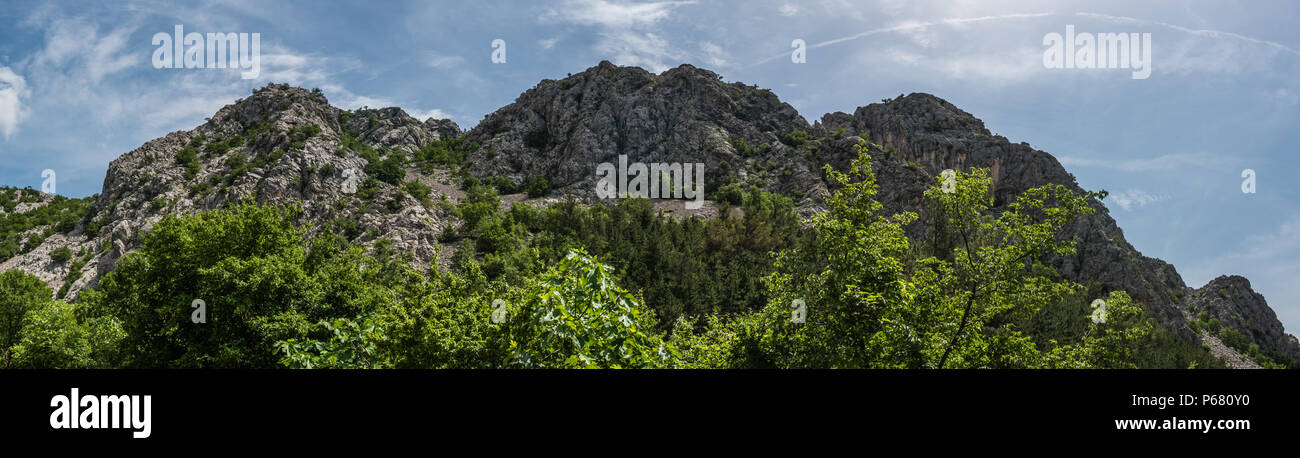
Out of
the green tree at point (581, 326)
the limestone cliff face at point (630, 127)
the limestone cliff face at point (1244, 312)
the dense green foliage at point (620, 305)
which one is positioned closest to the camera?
the green tree at point (581, 326)

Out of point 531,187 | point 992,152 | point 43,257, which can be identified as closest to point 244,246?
point 43,257

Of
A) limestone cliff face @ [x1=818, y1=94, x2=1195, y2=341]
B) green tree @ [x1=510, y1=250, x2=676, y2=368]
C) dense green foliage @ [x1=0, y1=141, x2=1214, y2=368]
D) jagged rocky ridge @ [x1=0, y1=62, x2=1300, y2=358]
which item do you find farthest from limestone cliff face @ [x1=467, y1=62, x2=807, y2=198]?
green tree @ [x1=510, y1=250, x2=676, y2=368]

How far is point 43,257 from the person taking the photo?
85.7m

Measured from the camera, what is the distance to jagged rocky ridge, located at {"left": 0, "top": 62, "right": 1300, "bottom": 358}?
283 feet

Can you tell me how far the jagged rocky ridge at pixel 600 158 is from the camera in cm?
8619

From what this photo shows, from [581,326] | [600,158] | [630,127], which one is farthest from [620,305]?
[630,127]

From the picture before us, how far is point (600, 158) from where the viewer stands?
419 feet

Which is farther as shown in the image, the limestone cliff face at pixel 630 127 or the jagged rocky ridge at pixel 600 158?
the limestone cliff face at pixel 630 127

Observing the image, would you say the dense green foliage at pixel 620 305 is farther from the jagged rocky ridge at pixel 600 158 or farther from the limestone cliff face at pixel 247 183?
the jagged rocky ridge at pixel 600 158

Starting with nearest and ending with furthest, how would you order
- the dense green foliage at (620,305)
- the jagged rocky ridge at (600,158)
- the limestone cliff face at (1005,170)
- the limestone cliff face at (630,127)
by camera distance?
the dense green foliage at (620,305), the jagged rocky ridge at (600,158), the limestone cliff face at (1005,170), the limestone cliff face at (630,127)

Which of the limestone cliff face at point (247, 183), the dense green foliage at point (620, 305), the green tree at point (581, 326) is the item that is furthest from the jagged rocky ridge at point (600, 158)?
the green tree at point (581, 326)

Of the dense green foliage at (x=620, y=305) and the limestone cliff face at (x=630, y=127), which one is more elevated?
the limestone cliff face at (x=630, y=127)
